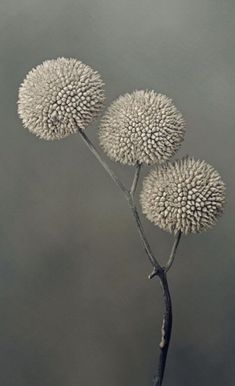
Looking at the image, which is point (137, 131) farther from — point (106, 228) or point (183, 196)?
point (106, 228)

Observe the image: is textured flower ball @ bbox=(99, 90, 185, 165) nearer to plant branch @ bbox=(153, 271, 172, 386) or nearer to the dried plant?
the dried plant

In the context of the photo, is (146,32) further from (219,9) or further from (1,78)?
(1,78)

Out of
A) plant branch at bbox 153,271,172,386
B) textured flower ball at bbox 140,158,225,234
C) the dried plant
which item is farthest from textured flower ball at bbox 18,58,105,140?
plant branch at bbox 153,271,172,386

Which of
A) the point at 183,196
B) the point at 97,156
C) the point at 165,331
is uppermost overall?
the point at 97,156

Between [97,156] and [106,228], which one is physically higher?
[97,156]

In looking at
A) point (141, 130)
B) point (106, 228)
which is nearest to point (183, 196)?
point (141, 130)

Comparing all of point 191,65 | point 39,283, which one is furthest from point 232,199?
point 39,283
